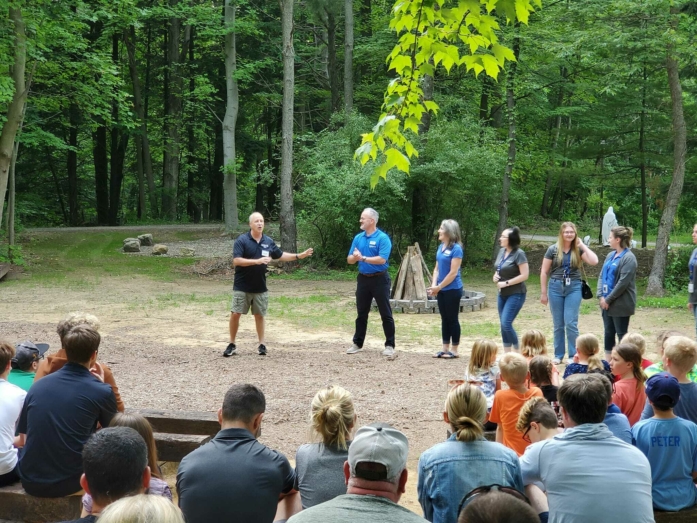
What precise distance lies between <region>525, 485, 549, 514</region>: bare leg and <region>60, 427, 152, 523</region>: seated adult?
1.86 metres

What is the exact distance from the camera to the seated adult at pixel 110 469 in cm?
246

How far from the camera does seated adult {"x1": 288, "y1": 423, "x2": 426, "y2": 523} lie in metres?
2.29

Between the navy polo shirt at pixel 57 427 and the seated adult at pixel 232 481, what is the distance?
37.8 inches

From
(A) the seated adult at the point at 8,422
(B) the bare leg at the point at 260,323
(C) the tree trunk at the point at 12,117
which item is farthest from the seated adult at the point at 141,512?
(C) the tree trunk at the point at 12,117

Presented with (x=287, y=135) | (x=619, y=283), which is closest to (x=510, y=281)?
(x=619, y=283)

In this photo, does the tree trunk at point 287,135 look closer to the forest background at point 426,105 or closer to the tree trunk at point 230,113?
the forest background at point 426,105

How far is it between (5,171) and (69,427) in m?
15.9

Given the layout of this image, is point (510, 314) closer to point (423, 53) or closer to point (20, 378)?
point (423, 53)

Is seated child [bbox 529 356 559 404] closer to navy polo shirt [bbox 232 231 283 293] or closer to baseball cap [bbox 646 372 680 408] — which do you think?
baseball cap [bbox 646 372 680 408]

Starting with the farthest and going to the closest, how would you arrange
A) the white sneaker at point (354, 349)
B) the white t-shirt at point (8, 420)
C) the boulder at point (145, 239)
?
the boulder at point (145, 239) → the white sneaker at point (354, 349) → the white t-shirt at point (8, 420)

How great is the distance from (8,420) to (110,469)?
2113 mm

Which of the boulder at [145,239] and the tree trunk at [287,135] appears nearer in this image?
the tree trunk at [287,135]

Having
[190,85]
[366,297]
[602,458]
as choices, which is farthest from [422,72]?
[190,85]

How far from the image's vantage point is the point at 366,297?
948cm
